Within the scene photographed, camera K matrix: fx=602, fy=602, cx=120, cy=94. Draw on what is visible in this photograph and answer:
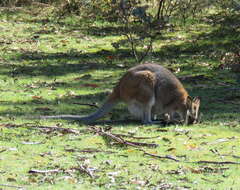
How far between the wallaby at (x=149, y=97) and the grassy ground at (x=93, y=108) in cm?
24

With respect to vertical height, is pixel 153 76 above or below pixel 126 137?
above

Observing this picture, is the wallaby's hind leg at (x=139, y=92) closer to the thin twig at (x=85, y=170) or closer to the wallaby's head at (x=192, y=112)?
the wallaby's head at (x=192, y=112)

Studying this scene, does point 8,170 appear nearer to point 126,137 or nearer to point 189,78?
point 126,137

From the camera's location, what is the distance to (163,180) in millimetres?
5531

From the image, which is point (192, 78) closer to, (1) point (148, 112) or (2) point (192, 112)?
(2) point (192, 112)

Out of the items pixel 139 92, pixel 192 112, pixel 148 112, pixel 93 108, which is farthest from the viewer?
pixel 93 108

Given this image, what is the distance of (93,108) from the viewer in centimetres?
941

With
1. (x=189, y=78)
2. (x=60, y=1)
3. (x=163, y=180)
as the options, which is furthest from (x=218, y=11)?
(x=163, y=180)

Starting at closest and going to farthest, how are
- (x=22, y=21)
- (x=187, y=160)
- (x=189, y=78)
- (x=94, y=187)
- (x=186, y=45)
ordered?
(x=94, y=187) < (x=187, y=160) < (x=189, y=78) < (x=186, y=45) < (x=22, y=21)

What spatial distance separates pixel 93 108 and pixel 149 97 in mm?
1385

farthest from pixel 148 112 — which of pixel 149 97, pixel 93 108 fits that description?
pixel 93 108

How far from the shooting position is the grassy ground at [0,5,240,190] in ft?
18.6

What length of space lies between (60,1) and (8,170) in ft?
46.0

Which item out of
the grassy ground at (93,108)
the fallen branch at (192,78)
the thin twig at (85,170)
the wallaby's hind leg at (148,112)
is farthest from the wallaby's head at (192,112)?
the fallen branch at (192,78)
